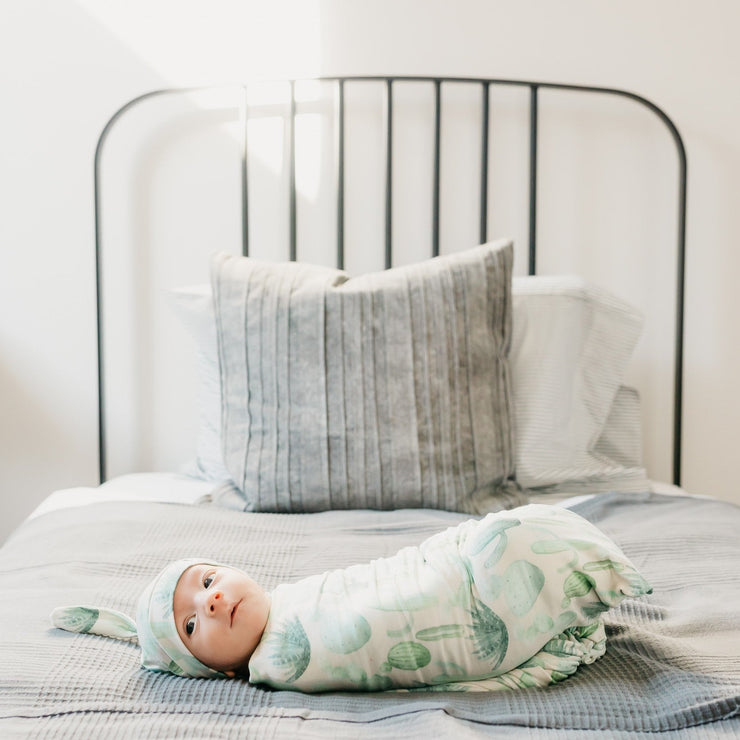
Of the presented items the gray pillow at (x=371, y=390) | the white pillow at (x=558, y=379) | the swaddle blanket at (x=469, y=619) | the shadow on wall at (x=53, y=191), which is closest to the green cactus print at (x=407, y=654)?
the swaddle blanket at (x=469, y=619)

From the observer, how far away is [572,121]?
1943 mm

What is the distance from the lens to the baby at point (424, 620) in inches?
32.9

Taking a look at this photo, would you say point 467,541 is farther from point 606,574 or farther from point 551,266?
point 551,266

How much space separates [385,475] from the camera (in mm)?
1458

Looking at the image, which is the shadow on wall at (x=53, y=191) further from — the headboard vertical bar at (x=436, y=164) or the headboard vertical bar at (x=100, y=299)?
the headboard vertical bar at (x=436, y=164)

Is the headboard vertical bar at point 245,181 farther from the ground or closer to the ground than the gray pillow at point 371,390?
farther from the ground

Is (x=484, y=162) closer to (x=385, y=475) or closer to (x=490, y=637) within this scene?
(x=385, y=475)

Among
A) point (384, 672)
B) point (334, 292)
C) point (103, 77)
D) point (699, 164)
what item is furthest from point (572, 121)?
point (384, 672)

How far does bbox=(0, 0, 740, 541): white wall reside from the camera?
6.26 feet

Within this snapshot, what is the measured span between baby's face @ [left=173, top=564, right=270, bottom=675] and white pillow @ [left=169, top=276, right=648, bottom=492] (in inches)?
30.1

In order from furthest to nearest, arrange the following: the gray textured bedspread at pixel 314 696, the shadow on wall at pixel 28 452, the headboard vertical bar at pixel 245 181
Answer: the shadow on wall at pixel 28 452, the headboard vertical bar at pixel 245 181, the gray textured bedspread at pixel 314 696

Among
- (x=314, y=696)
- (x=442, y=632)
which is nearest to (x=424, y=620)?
(x=442, y=632)

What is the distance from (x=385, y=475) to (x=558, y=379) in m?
0.38

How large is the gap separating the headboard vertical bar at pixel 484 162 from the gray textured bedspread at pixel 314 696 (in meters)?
0.77
